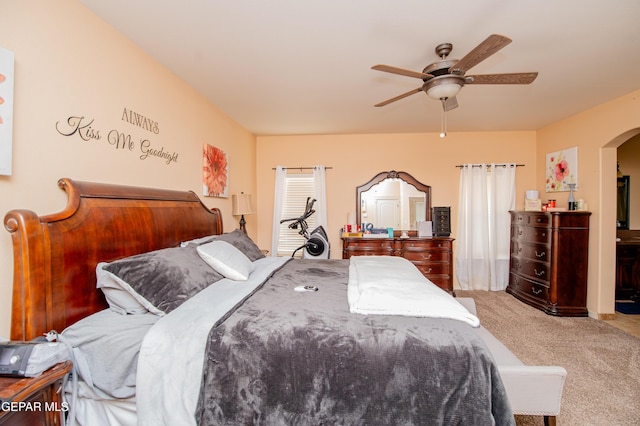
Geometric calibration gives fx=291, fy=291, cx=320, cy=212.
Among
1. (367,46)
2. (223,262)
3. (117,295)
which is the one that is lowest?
(117,295)

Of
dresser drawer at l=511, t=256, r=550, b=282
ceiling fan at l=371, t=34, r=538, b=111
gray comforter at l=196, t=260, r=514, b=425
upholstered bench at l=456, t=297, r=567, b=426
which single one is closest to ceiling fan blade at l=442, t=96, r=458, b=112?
ceiling fan at l=371, t=34, r=538, b=111

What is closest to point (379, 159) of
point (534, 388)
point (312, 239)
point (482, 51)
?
point (312, 239)

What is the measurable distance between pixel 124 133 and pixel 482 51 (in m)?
2.32

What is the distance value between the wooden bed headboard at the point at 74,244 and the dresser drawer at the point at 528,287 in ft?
13.9

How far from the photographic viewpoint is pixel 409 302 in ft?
4.98

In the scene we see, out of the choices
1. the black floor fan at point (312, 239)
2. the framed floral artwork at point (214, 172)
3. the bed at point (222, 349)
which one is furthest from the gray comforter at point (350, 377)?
the black floor fan at point (312, 239)

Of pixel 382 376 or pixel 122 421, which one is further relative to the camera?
Answer: pixel 122 421

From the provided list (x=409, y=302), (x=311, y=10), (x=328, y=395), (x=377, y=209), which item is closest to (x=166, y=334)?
(x=328, y=395)

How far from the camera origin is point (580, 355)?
2.51 metres

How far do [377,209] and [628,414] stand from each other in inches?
130

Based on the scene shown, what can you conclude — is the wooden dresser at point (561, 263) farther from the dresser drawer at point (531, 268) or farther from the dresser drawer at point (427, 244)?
the dresser drawer at point (427, 244)

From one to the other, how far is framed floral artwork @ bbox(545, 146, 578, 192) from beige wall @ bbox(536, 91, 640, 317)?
111 millimetres

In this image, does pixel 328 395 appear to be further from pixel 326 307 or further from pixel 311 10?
pixel 311 10

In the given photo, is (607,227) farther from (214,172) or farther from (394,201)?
(214,172)
